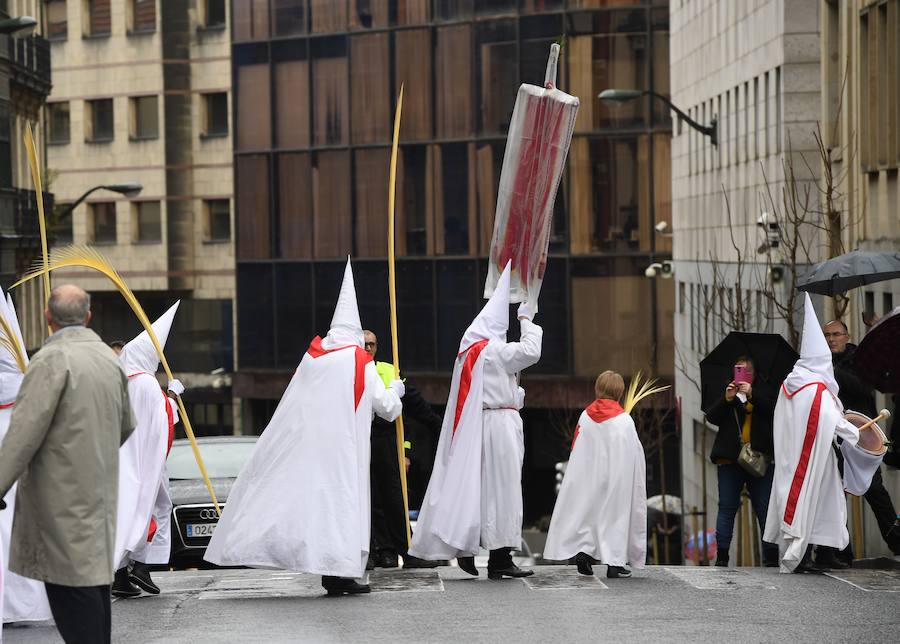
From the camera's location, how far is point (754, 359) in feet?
49.9

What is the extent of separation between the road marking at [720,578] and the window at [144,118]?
140ft

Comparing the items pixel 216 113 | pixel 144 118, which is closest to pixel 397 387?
pixel 216 113

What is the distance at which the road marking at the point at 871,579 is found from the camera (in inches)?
494

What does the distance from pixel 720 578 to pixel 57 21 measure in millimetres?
45950

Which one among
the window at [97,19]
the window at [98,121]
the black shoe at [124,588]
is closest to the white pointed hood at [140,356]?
the black shoe at [124,588]

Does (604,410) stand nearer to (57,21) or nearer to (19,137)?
(19,137)

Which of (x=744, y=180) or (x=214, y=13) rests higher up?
(x=214, y=13)

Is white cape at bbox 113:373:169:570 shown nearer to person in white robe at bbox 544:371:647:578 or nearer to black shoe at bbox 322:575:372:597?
black shoe at bbox 322:575:372:597

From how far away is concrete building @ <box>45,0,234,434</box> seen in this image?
179ft

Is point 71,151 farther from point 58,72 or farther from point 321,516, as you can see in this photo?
point 321,516

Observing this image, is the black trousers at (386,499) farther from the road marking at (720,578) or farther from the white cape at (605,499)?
the road marking at (720,578)

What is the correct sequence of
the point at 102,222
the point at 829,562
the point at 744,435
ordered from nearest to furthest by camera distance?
the point at 829,562 < the point at 744,435 < the point at 102,222

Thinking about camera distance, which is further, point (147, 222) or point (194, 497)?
point (147, 222)

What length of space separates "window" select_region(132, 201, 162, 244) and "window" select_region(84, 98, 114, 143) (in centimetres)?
212
